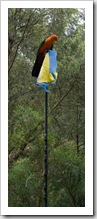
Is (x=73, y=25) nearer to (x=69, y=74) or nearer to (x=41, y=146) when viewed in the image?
(x=69, y=74)

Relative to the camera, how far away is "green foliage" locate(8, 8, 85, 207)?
395 centimetres

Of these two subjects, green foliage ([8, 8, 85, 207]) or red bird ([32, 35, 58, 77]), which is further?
green foliage ([8, 8, 85, 207])

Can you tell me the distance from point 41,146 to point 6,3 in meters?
1.32

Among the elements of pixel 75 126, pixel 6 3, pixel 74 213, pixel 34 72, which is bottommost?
pixel 74 213

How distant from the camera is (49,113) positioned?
4.38 meters

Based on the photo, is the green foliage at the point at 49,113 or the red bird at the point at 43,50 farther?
the green foliage at the point at 49,113

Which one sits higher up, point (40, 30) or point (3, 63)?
point (40, 30)

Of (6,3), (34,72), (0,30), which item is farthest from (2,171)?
(6,3)

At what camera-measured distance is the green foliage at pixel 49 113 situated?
3949 mm

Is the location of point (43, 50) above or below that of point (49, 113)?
above

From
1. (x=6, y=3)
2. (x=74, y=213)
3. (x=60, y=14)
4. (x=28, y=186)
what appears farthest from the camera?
(x=60, y=14)

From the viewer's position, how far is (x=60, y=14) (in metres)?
4.30

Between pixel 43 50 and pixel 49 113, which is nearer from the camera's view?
pixel 43 50

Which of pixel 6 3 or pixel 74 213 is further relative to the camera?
pixel 6 3
